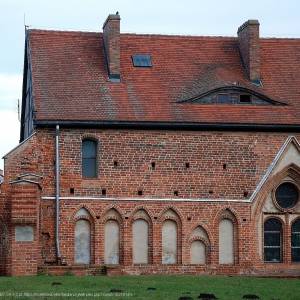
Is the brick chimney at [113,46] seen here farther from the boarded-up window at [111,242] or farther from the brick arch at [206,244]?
the brick arch at [206,244]

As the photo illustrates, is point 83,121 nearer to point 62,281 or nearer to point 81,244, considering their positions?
point 81,244

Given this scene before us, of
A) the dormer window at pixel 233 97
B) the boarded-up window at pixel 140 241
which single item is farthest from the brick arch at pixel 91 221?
the dormer window at pixel 233 97

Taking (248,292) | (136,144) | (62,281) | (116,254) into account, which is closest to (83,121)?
(136,144)

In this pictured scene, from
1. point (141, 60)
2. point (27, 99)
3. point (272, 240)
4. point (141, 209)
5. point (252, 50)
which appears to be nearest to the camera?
point (141, 209)

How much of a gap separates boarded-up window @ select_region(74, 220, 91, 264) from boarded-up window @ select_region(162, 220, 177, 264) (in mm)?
3081


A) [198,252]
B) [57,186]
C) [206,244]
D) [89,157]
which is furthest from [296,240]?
[57,186]

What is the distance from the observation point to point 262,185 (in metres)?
43.7

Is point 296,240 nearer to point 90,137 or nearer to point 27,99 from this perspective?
point 90,137

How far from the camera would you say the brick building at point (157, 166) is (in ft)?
139

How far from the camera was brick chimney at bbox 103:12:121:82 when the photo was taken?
44.7 metres

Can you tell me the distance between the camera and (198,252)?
43.4 meters

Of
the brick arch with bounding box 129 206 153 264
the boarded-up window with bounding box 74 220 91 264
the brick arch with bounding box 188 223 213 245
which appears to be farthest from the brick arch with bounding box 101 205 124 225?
the brick arch with bounding box 188 223 213 245

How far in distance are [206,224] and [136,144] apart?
4316mm

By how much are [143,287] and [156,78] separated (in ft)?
53.4
